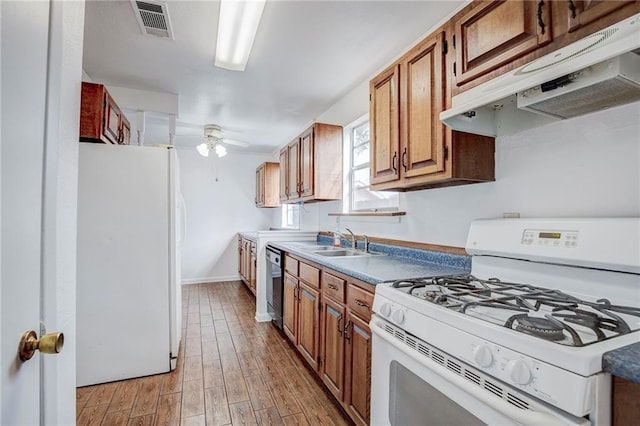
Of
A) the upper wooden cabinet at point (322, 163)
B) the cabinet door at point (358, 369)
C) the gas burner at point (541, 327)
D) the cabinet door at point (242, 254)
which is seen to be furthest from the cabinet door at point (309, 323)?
the cabinet door at point (242, 254)

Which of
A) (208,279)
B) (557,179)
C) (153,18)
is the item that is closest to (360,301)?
(557,179)

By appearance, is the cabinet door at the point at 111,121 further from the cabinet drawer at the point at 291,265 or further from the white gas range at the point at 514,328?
the white gas range at the point at 514,328

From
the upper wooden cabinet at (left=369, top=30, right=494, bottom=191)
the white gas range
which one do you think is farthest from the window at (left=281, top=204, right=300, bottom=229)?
the white gas range

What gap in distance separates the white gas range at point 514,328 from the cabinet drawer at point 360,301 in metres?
0.17

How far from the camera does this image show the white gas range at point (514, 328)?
718mm

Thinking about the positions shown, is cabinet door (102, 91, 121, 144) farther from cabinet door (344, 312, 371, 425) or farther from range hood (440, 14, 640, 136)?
range hood (440, 14, 640, 136)

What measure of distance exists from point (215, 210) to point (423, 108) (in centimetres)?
476

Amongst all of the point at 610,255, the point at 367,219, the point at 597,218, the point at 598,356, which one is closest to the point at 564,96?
the point at 597,218

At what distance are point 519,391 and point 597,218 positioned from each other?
77cm

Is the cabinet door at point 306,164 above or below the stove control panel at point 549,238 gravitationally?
above

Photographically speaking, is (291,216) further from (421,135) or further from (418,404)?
(418,404)

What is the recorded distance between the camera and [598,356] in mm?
675

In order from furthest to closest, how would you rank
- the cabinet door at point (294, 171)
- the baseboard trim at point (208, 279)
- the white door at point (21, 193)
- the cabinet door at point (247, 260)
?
the baseboard trim at point (208, 279) → the cabinet door at point (247, 260) → the cabinet door at point (294, 171) → the white door at point (21, 193)

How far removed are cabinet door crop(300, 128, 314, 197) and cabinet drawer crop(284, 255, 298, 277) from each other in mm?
724
